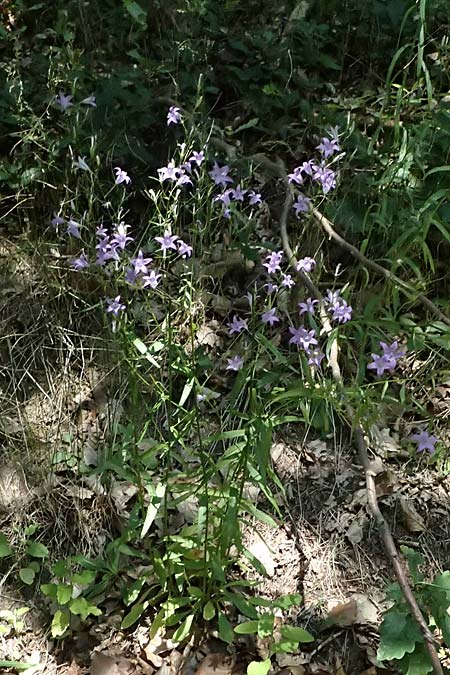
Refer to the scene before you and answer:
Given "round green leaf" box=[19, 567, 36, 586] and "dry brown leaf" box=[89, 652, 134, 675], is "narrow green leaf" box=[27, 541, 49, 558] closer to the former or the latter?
"round green leaf" box=[19, 567, 36, 586]

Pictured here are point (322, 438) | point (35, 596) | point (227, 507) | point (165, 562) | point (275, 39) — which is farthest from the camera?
point (275, 39)

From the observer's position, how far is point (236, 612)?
7.77ft

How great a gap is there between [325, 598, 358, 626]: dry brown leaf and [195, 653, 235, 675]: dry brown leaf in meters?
0.32

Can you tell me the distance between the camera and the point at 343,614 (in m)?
2.33

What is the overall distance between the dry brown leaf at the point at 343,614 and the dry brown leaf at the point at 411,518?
1.11ft

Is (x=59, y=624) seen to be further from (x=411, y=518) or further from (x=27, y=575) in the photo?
(x=411, y=518)

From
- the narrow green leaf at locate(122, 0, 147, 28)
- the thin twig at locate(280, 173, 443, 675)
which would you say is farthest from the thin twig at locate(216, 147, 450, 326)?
the narrow green leaf at locate(122, 0, 147, 28)

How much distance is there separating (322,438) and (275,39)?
1985 millimetres

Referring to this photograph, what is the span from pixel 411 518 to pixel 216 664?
802mm

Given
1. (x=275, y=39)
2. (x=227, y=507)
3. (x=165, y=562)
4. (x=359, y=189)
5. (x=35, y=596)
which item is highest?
(x=275, y=39)

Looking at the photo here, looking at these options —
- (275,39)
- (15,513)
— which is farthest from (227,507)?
(275,39)

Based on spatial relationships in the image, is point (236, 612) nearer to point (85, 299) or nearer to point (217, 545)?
point (217, 545)

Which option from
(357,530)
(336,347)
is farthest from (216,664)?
(336,347)

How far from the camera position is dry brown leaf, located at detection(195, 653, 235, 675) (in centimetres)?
226
